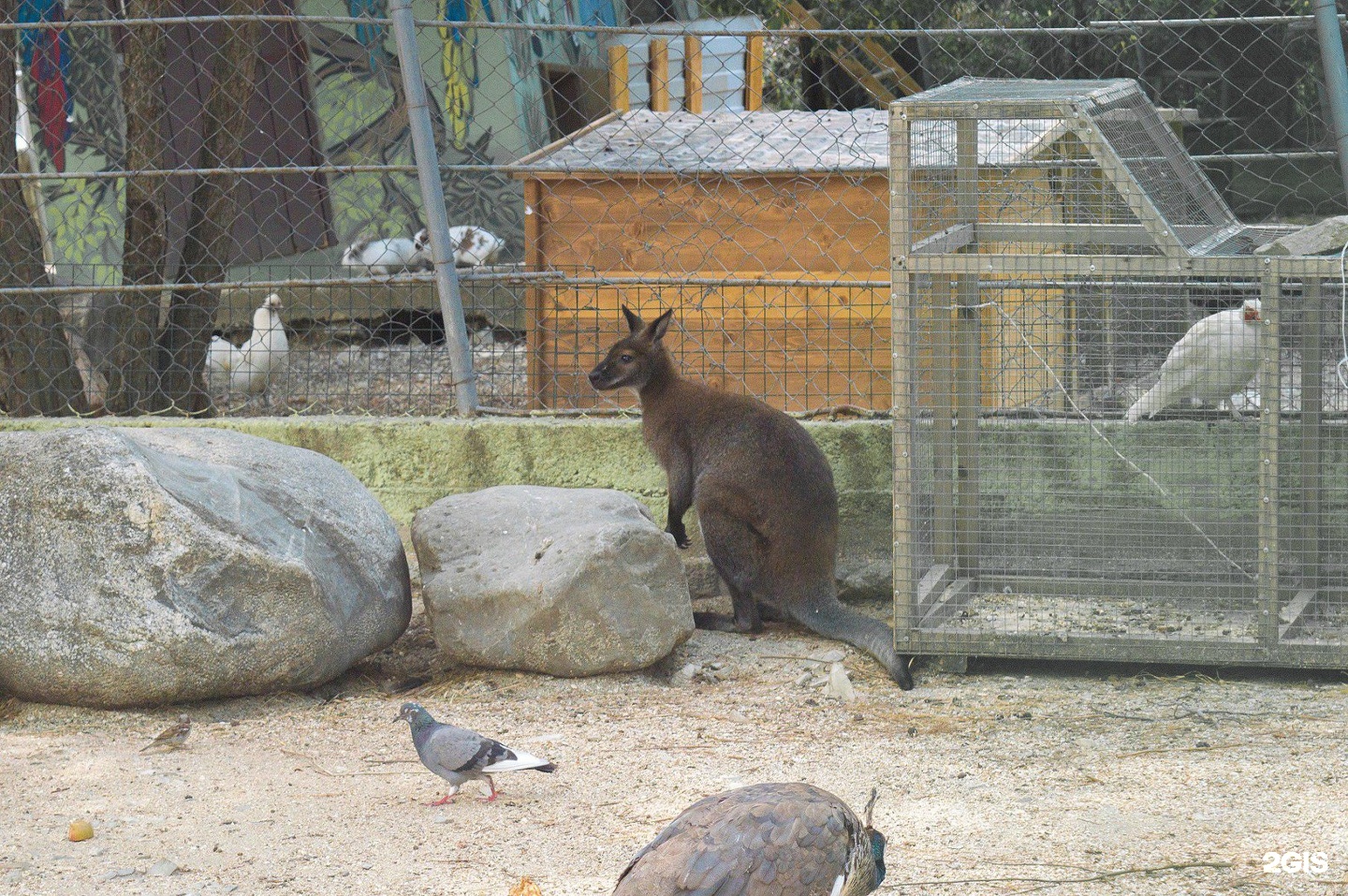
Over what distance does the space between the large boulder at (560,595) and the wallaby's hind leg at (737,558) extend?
47 cm

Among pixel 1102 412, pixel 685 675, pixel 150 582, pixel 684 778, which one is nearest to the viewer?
pixel 684 778

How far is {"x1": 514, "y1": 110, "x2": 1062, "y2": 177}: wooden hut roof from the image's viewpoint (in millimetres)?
6180

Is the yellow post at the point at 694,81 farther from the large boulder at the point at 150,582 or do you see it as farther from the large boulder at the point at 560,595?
the large boulder at the point at 150,582

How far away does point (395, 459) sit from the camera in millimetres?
6352

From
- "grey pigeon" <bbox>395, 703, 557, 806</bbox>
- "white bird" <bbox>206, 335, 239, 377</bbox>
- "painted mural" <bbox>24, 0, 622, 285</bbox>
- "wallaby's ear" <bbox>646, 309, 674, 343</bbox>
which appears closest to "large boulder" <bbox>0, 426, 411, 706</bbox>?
"grey pigeon" <bbox>395, 703, 557, 806</bbox>

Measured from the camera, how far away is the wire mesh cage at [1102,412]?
4684 mm

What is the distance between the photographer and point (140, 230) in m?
7.39

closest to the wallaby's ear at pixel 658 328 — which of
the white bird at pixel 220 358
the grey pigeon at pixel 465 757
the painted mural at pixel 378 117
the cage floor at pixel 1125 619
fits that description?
the cage floor at pixel 1125 619

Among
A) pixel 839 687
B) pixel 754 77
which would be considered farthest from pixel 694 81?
pixel 839 687

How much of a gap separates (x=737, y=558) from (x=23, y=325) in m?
3.79

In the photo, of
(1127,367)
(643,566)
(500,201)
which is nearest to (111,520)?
(643,566)

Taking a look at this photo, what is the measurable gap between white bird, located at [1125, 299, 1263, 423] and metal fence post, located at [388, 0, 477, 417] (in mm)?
2789

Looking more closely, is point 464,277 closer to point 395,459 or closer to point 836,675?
point 395,459

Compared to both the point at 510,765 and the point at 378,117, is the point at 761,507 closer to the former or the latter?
the point at 510,765
